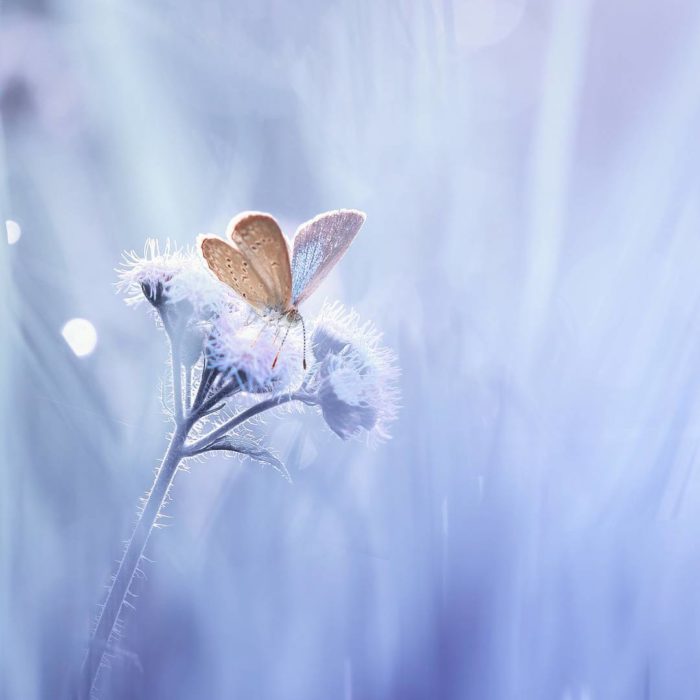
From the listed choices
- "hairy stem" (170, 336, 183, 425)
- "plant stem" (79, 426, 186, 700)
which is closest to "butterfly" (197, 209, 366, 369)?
"hairy stem" (170, 336, 183, 425)

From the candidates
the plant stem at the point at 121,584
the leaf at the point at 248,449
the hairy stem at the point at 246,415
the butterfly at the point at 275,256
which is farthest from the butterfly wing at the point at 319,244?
the plant stem at the point at 121,584

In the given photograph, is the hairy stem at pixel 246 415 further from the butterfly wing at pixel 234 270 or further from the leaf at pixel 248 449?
the butterfly wing at pixel 234 270

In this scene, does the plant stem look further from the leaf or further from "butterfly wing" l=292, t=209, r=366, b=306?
"butterfly wing" l=292, t=209, r=366, b=306

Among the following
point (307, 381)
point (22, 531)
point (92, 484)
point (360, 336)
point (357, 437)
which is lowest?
point (22, 531)

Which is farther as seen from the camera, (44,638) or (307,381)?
(44,638)

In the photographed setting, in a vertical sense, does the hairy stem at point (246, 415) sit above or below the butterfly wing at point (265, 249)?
below

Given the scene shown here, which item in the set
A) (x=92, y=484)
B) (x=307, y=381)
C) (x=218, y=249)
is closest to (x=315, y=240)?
(x=218, y=249)

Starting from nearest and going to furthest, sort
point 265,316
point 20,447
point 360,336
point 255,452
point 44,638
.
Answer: point 255,452 < point 265,316 < point 360,336 < point 44,638 < point 20,447

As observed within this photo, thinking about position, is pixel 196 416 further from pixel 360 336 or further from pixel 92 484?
pixel 92 484
